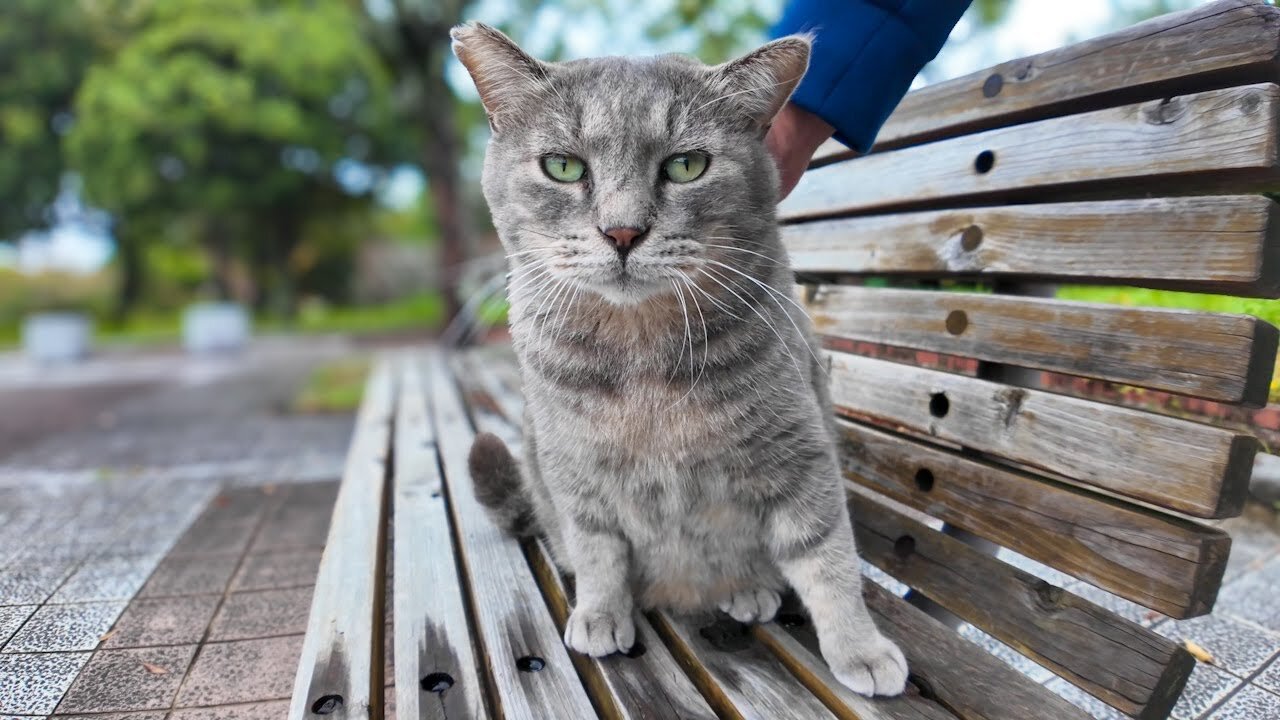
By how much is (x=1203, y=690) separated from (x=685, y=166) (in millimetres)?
1645

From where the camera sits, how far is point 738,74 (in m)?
1.42

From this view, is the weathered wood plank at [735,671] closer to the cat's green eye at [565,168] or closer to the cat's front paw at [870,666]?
the cat's front paw at [870,666]

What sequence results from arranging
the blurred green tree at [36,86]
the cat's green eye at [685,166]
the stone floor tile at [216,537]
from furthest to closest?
1. the blurred green tree at [36,86]
2. the stone floor tile at [216,537]
3. the cat's green eye at [685,166]

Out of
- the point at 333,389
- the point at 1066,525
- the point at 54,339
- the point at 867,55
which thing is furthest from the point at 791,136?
the point at 54,339

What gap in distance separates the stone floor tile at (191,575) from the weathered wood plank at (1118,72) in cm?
219

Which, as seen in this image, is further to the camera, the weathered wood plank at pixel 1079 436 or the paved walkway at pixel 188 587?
the paved walkway at pixel 188 587

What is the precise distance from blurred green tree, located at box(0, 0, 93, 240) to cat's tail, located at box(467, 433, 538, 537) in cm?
1311

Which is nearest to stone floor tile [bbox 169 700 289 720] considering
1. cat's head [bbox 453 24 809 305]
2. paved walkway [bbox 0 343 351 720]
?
paved walkway [bbox 0 343 351 720]

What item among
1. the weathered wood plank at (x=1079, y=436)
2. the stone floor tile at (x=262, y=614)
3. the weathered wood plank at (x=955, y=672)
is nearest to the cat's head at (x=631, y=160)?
the weathered wood plank at (x=1079, y=436)

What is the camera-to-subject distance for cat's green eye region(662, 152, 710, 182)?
1391 mm

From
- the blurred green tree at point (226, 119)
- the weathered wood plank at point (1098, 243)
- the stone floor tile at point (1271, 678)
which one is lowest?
the stone floor tile at point (1271, 678)

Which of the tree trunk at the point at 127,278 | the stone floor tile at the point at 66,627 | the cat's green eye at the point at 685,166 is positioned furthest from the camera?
the tree trunk at the point at 127,278

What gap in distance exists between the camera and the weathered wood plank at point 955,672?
1151 millimetres

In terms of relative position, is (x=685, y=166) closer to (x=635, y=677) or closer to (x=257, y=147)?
(x=635, y=677)
